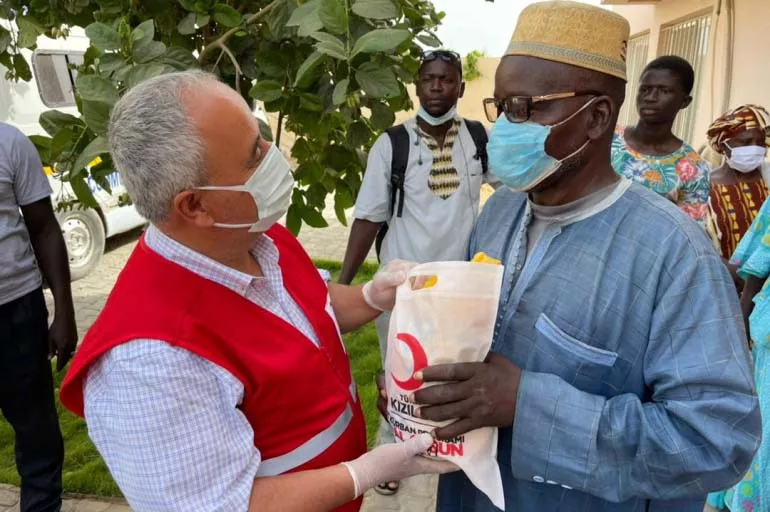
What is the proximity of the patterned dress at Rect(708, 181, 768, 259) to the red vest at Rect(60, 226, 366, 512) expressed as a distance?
110 inches

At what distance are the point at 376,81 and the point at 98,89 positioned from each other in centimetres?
71

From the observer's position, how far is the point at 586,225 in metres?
1.28

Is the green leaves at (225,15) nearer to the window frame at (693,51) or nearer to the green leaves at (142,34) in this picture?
the green leaves at (142,34)

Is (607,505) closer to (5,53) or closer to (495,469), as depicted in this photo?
(495,469)

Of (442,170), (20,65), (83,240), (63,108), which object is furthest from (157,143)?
(83,240)

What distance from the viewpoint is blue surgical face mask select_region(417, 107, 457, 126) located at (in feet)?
11.0

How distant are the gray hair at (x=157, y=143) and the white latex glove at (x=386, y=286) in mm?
615

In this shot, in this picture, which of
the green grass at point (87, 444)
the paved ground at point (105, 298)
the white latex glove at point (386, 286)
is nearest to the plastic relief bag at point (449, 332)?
the white latex glove at point (386, 286)

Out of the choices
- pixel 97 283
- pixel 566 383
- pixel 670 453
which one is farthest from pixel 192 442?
pixel 97 283

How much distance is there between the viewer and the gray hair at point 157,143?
116 centimetres

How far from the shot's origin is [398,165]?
3.24m

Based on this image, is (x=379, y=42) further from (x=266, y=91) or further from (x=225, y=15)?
(x=225, y=15)

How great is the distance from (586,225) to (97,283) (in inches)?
256

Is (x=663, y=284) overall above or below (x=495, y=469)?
above
